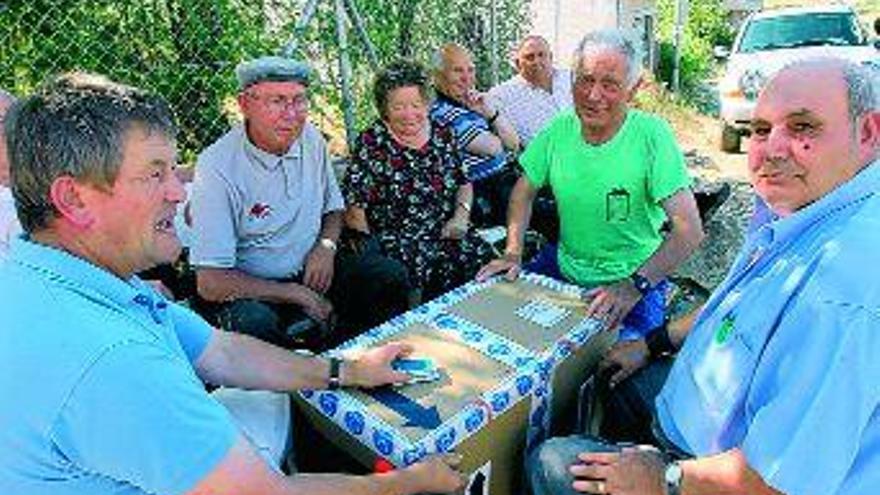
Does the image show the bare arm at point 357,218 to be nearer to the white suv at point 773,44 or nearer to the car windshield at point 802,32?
the white suv at point 773,44

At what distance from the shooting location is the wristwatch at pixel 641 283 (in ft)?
8.56

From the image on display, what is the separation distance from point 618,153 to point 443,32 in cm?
349

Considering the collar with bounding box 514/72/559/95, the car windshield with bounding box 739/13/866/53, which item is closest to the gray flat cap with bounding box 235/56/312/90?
the collar with bounding box 514/72/559/95

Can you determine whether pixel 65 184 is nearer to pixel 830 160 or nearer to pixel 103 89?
pixel 103 89

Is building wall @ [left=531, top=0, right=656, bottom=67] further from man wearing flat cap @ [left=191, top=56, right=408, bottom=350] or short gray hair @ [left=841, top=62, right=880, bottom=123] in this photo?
short gray hair @ [left=841, top=62, right=880, bottom=123]

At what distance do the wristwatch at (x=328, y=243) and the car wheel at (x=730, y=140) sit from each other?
20.5 ft

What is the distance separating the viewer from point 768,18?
31.4 ft

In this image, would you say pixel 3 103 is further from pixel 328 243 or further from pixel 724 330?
pixel 724 330

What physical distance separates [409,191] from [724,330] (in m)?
1.79

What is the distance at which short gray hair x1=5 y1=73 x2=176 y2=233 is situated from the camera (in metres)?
1.42

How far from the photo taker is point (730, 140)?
27.6 ft

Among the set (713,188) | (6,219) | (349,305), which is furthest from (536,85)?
(6,219)

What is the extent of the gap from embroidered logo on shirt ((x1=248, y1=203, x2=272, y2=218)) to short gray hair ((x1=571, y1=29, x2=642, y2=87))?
4.09ft

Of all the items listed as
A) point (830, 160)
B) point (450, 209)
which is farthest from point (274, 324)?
point (830, 160)
